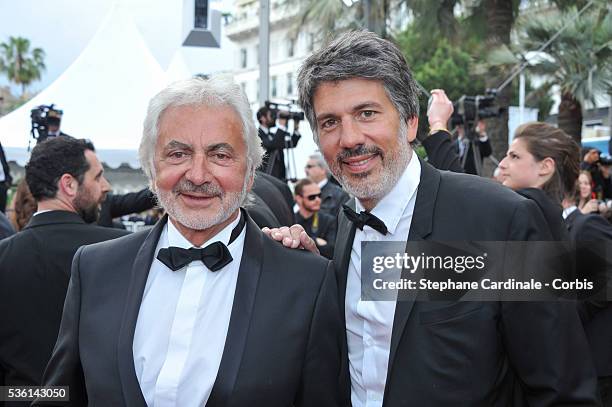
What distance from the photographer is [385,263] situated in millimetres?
2309

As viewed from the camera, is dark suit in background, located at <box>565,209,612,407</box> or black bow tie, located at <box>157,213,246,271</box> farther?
dark suit in background, located at <box>565,209,612,407</box>

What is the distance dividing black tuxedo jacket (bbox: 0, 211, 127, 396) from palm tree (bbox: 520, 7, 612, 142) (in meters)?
13.0

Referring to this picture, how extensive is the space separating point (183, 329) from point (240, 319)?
0.18 m

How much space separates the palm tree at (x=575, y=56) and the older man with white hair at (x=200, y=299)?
44.2 feet

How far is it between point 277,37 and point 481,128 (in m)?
48.5

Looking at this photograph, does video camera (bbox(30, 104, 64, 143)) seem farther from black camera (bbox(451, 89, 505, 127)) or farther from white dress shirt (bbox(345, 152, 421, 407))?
white dress shirt (bbox(345, 152, 421, 407))

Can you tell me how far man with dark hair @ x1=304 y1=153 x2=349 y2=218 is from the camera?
25.5 feet

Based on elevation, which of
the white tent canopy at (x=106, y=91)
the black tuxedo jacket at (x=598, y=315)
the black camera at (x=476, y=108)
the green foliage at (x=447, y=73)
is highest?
the green foliage at (x=447, y=73)

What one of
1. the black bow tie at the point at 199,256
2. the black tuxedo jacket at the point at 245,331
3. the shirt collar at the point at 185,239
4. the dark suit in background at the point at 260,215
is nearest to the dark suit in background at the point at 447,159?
the dark suit in background at the point at 260,215

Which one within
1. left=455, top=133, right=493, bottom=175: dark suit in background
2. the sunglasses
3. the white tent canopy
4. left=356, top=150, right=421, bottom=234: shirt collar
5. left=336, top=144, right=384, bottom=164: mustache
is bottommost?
left=356, top=150, right=421, bottom=234: shirt collar

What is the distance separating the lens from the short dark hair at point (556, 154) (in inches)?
146

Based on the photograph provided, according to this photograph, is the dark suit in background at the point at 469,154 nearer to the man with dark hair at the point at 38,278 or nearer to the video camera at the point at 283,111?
the video camera at the point at 283,111

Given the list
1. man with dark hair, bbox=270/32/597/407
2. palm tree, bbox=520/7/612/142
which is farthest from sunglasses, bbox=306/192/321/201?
palm tree, bbox=520/7/612/142

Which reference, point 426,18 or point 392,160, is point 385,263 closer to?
point 392,160
